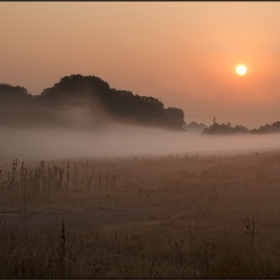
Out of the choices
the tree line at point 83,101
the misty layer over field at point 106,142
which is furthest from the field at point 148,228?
the tree line at point 83,101

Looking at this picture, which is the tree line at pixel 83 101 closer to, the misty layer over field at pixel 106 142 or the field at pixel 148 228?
the misty layer over field at pixel 106 142

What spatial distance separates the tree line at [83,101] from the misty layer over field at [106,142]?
1.85 meters

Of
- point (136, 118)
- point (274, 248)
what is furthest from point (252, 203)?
point (136, 118)

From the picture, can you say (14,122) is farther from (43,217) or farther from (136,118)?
(43,217)

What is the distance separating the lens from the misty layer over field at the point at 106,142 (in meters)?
43.2

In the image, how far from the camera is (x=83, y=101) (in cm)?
5328

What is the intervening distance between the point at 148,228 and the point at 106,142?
4771cm

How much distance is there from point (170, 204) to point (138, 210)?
1612 millimetres

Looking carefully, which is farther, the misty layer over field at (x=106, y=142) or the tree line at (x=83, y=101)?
the tree line at (x=83, y=101)

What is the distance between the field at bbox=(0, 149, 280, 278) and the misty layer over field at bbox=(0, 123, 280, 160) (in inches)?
915

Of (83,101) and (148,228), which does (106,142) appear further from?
(148,228)

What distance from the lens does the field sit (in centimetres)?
617

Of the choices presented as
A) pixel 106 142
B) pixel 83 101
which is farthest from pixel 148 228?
pixel 106 142

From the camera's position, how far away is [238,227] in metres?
9.83
